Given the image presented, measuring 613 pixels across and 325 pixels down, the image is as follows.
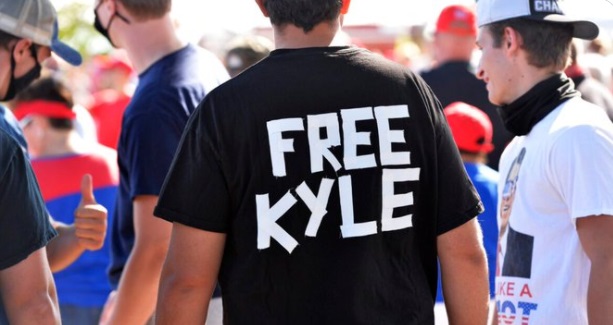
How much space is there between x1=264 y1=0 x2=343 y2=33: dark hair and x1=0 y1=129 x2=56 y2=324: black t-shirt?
89cm

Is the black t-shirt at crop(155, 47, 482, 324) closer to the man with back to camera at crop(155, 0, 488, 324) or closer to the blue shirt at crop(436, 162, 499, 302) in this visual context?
the man with back to camera at crop(155, 0, 488, 324)

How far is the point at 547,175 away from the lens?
3.74 metres

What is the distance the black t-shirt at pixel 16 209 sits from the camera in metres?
3.45

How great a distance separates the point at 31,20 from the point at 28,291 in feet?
3.63

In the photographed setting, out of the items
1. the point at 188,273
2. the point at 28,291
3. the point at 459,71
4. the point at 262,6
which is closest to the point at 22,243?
the point at 28,291

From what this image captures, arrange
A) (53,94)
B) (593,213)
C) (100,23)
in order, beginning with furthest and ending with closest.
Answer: (53,94) → (100,23) → (593,213)

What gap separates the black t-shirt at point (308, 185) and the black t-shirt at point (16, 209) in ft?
1.78

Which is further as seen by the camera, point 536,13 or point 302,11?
point 536,13

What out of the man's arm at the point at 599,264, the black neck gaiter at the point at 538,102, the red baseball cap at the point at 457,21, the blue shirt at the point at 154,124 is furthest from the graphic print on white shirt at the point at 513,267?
the red baseball cap at the point at 457,21

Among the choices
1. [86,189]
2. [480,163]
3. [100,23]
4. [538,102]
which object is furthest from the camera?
[480,163]

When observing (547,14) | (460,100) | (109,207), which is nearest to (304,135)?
(547,14)

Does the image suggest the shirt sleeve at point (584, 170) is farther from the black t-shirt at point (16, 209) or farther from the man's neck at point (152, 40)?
the man's neck at point (152, 40)

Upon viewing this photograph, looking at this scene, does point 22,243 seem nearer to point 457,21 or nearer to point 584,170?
point 584,170

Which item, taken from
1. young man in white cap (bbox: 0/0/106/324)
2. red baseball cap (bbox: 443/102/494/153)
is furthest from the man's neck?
red baseball cap (bbox: 443/102/494/153)
